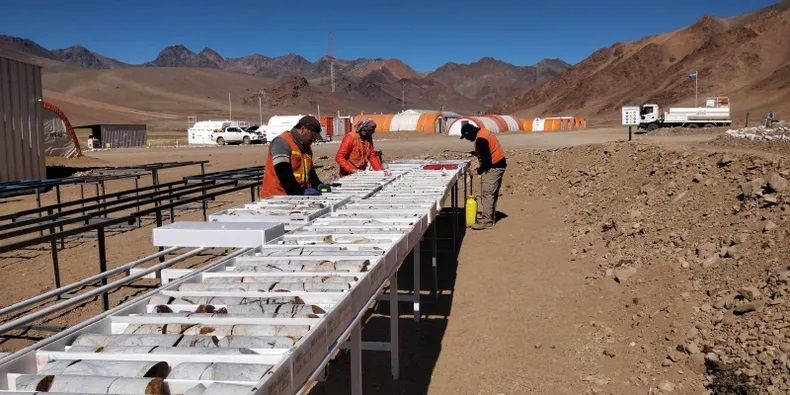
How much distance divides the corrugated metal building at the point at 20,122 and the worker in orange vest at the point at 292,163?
15.6 m

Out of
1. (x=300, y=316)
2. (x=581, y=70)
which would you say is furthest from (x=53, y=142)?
(x=581, y=70)

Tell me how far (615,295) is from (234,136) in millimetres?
38925

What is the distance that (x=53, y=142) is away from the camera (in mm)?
27547

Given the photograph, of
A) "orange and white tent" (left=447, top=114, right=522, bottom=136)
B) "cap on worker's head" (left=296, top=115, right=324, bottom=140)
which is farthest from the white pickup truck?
"cap on worker's head" (left=296, top=115, right=324, bottom=140)

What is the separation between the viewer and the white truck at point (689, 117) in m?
39.3

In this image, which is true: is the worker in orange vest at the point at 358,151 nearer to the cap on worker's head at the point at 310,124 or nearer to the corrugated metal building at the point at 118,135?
the cap on worker's head at the point at 310,124

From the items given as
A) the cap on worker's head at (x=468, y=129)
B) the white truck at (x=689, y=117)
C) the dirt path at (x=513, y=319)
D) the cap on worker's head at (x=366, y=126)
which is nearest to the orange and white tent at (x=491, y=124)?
the white truck at (x=689, y=117)

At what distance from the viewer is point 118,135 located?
45312 millimetres

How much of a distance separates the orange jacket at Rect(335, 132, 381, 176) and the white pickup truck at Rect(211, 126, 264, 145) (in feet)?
112

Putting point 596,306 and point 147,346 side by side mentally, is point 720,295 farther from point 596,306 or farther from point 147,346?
point 147,346

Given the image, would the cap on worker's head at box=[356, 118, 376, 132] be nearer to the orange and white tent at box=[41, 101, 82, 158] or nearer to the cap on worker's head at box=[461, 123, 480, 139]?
the cap on worker's head at box=[461, 123, 480, 139]

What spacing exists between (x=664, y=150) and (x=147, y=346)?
12.5m

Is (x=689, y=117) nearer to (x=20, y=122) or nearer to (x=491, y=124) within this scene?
(x=491, y=124)

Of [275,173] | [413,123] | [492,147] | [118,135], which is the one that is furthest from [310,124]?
[413,123]
